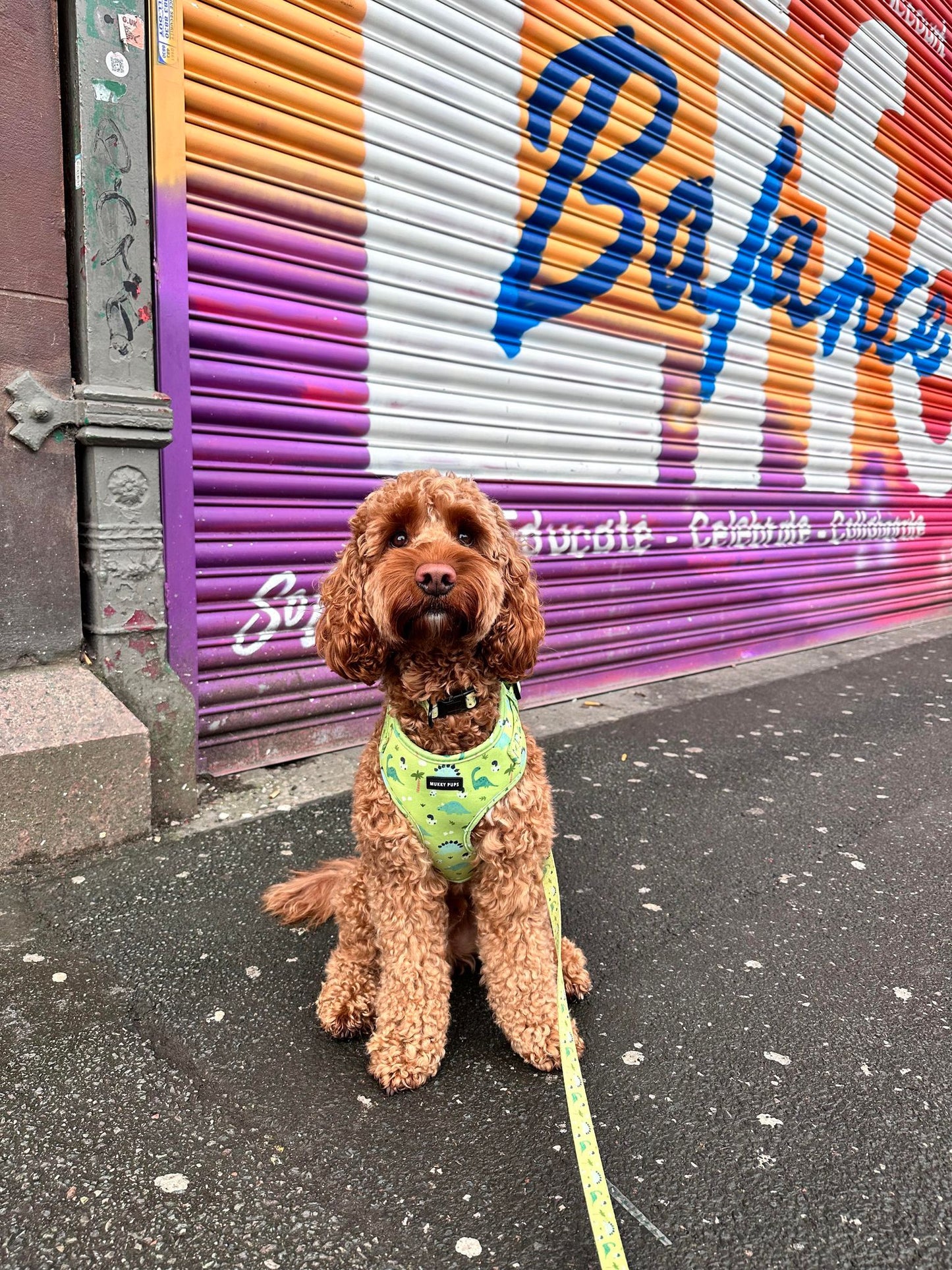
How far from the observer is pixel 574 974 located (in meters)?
2.25

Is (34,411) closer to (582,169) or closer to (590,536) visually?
(590,536)

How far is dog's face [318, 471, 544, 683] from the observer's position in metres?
1.82

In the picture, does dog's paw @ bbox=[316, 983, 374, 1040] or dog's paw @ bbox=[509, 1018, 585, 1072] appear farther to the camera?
dog's paw @ bbox=[316, 983, 374, 1040]

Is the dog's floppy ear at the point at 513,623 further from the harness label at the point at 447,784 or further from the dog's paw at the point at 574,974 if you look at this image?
the dog's paw at the point at 574,974

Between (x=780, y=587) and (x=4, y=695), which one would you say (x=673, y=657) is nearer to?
(x=780, y=587)

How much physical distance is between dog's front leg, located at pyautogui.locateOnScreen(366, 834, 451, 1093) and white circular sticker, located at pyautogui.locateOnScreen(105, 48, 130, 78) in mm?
2860

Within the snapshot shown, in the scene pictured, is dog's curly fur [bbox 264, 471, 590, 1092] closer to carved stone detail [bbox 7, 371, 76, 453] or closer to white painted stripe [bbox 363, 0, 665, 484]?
carved stone detail [bbox 7, 371, 76, 453]

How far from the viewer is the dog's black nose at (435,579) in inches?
70.1

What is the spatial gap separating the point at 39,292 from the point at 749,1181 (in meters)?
3.33

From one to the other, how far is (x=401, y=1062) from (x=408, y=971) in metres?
0.21

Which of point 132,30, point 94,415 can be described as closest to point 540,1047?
point 94,415

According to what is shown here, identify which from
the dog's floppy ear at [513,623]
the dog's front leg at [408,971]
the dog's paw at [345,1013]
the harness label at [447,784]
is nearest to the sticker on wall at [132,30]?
the dog's floppy ear at [513,623]

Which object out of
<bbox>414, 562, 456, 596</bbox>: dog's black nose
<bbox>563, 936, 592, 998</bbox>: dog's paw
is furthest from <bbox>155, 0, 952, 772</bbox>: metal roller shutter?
<bbox>563, 936, 592, 998</bbox>: dog's paw

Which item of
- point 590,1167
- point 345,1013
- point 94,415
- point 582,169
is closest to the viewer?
point 590,1167
